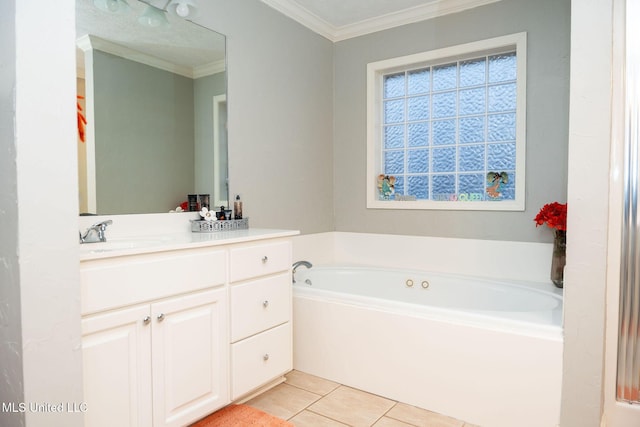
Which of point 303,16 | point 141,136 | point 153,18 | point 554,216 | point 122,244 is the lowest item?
point 122,244

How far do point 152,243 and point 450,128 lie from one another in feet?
7.87

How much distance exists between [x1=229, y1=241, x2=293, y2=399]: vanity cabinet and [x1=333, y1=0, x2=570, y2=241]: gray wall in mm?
1365

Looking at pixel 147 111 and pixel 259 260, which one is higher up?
pixel 147 111

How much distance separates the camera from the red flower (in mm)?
2502

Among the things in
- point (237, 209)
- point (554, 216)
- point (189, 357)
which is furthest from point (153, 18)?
point (554, 216)

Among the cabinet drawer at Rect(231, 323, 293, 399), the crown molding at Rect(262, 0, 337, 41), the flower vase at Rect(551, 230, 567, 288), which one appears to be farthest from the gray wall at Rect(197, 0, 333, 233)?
the flower vase at Rect(551, 230, 567, 288)

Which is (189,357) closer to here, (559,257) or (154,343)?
(154,343)

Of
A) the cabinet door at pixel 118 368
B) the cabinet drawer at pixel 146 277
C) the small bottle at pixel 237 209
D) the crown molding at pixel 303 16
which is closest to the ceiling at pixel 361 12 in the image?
the crown molding at pixel 303 16

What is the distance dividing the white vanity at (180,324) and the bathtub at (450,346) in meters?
0.30

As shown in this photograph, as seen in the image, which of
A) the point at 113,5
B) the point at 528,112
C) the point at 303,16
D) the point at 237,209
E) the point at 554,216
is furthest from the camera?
the point at 303,16

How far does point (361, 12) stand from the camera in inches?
129

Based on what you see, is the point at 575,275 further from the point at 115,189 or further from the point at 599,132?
the point at 115,189

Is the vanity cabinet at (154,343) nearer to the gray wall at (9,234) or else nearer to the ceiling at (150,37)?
the gray wall at (9,234)
